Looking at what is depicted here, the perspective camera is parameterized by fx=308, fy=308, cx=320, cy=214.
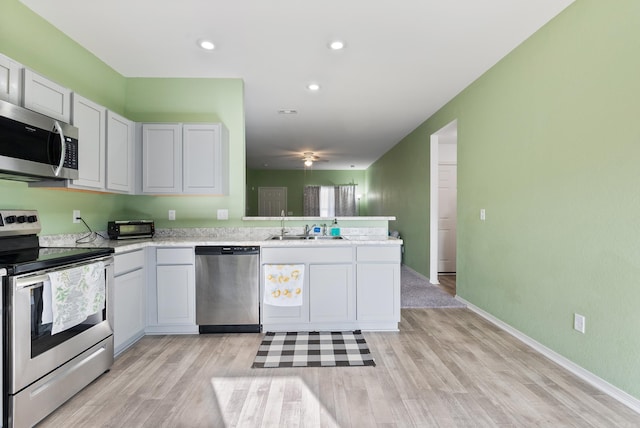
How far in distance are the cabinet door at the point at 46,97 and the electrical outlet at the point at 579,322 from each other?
390 centimetres

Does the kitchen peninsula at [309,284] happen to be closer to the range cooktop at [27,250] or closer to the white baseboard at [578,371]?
the range cooktop at [27,250]

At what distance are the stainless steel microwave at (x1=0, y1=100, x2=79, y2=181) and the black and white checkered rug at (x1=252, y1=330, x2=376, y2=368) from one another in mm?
1949

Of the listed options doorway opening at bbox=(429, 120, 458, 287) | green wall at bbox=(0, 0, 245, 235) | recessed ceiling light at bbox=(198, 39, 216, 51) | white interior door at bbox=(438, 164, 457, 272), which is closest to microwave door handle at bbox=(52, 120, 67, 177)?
green wall at bbox=(0, 0, 245, 235)

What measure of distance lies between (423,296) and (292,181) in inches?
261

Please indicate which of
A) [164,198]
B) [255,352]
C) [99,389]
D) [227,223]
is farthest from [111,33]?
[255,352]

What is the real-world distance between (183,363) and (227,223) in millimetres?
1475

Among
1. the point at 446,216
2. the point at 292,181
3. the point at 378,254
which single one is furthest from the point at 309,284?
the point at 292,181

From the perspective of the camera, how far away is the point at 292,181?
9930 millimetres

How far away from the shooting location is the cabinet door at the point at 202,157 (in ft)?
10.1

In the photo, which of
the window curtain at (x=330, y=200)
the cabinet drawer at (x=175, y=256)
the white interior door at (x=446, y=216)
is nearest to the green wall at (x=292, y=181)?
the window curtain at (x=330, y=200)

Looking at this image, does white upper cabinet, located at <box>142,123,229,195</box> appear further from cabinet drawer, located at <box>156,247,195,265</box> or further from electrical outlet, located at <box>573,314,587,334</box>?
electrical outlet, located at <box>573,314,587,334</box>

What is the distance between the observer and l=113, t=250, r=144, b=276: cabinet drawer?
7.84ft

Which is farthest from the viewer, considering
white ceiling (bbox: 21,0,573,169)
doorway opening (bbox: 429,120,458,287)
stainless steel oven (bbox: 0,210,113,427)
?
doorway opening (bbox: 429,120,458,287)

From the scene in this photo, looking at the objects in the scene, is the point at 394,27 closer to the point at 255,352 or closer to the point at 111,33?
the point at 111,33
